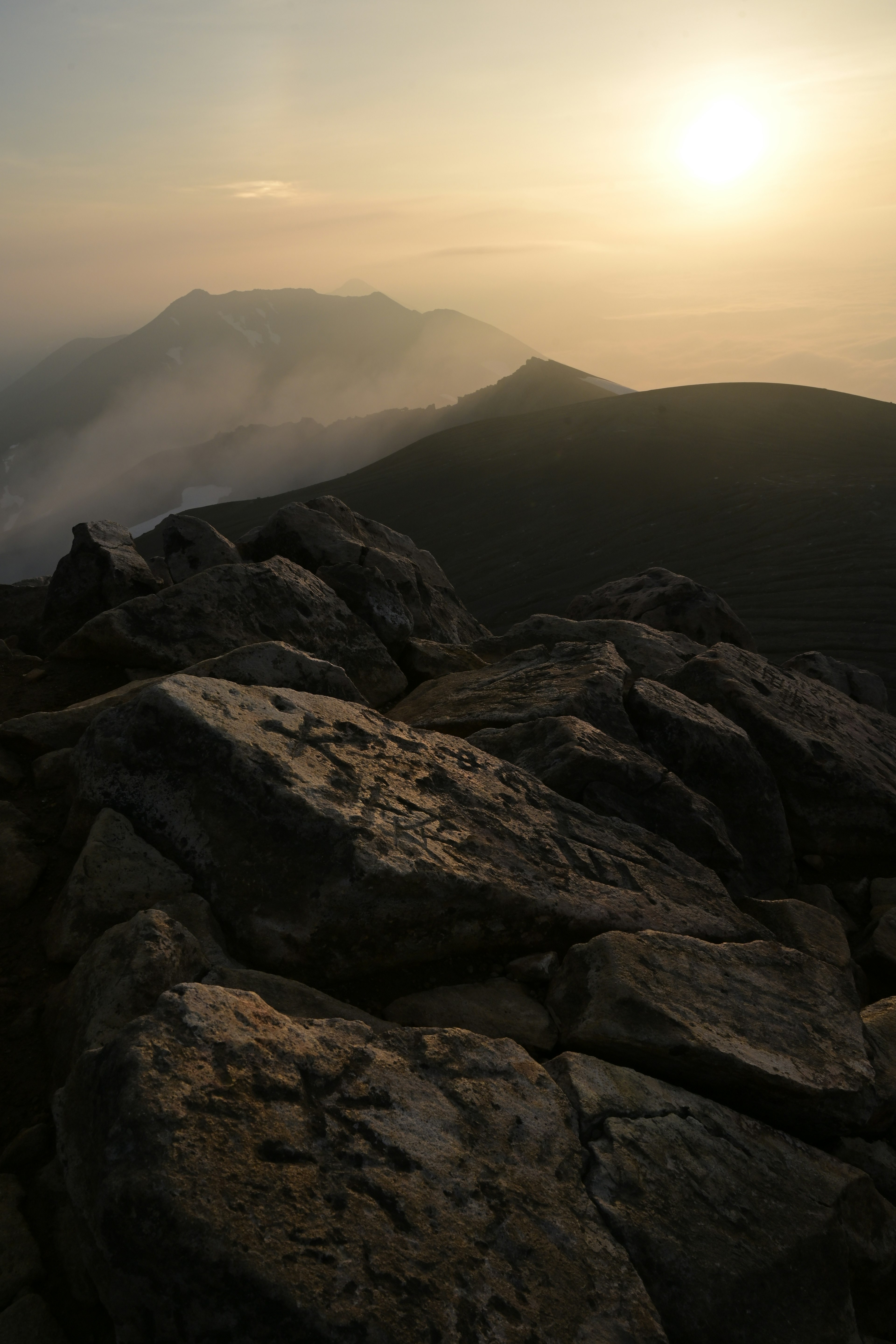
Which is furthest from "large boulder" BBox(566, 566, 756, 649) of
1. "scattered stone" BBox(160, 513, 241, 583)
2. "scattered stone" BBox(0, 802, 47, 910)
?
"scattered stone" BBox(0, 802, 47, 910)

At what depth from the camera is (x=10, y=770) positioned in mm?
6078

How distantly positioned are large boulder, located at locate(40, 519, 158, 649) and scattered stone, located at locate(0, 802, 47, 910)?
16.1 feet

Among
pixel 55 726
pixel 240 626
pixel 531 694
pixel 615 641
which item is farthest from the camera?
pixel 615 641

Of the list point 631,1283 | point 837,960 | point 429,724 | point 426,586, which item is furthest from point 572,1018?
point 426,586

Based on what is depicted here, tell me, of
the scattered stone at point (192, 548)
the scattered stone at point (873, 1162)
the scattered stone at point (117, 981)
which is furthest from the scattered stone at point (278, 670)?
the scattered stone at point (192, 548)

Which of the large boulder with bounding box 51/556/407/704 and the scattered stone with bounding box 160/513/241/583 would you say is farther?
the scattered stone with bounding box 160/513/241/583

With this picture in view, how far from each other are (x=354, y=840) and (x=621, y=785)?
296 cm

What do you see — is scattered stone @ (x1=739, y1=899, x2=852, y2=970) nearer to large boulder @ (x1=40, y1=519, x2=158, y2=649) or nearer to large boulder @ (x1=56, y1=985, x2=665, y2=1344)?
large boulder @ (x1=56, y1=985, x2=665, y2=1344)

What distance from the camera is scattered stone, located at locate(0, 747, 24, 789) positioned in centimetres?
597

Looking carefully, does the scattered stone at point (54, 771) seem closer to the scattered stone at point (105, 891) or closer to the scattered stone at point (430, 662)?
the scattered stone at point (105, 891)

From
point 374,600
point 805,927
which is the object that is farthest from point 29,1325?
point 374,600

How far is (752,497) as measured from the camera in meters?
38.1

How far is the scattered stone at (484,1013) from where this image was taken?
420cm

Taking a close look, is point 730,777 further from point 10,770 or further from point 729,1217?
point 10,770
